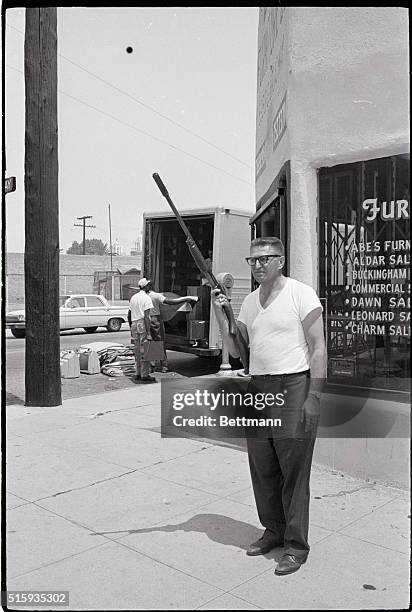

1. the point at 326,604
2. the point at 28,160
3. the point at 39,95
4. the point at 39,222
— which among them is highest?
the point at 39,95

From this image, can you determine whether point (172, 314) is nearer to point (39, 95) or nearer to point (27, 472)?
point (39, 95)

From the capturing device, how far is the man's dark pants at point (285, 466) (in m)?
3.74

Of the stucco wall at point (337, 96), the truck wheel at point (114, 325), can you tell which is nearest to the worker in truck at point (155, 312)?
the stucco wall at point (337, 96)

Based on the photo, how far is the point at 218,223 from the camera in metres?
11.3

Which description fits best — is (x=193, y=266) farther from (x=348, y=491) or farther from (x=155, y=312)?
(x=348, y=491)

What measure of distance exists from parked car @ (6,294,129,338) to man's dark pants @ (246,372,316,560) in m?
16.8

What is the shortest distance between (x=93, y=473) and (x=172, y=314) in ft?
21.5

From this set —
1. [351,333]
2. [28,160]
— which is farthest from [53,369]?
[351,333]

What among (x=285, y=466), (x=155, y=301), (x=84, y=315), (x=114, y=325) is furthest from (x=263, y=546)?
(x=114, y=325)

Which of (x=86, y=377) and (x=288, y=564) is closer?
(x=288, y=564)

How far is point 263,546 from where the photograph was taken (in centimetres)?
394

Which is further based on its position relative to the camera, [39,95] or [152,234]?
[152,234]

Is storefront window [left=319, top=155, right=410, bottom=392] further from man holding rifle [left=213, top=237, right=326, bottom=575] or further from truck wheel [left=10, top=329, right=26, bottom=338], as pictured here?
truck wheel [left=10, top=329, right=26, bottom=338]

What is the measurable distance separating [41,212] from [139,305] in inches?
108
